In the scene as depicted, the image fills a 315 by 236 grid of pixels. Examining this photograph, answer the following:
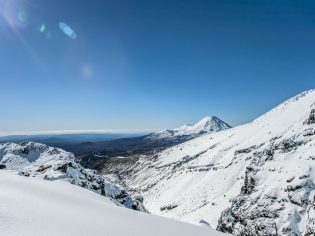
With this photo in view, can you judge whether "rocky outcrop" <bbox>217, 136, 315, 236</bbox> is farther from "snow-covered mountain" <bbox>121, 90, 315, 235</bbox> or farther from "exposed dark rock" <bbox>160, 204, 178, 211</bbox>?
"exposed dark rock" <bbox>160, 204, 178, 211</bbox>

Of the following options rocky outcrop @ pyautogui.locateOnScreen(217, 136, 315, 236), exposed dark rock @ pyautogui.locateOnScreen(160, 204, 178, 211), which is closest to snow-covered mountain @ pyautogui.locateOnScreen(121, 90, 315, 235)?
rocky outcrop @ pyautogui.locateOnScreen(217, 136, 315, 236)

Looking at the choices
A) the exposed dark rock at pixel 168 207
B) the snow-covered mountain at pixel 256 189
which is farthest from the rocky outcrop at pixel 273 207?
the exposed dark rock at pixel 168 207

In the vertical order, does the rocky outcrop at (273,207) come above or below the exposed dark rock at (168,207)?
above

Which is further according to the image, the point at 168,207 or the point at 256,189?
the point at 168,207

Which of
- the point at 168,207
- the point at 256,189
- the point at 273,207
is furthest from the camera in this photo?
the point at 168,207

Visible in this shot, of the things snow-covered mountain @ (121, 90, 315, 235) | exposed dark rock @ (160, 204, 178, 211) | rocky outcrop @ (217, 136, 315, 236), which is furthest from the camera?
exposed dark rock @ (160, 204, 178, 211)

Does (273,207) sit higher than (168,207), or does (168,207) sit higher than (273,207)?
(273,207)

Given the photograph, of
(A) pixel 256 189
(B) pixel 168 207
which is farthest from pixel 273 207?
(B) pixel 168 207

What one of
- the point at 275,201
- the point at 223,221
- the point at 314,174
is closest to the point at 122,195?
the point at 223,221

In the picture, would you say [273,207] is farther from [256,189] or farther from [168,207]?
[168,207]

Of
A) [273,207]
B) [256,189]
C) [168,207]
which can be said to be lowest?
[168,207]

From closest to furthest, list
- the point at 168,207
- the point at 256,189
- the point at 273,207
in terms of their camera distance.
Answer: the point at 273,207 < the point at 256,189 < the point at 168,207

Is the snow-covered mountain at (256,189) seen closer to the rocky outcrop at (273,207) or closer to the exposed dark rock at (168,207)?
the rocky outcrop at (273,207)

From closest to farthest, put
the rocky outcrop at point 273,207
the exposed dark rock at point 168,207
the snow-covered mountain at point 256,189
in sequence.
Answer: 1. the rocky outcrop at point 273,207
2. the snow-covered mountain at point 256,189
3. the exposed dark rock at point 168,207
